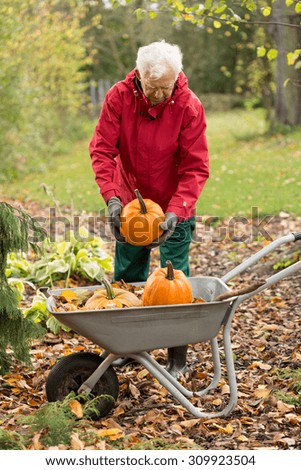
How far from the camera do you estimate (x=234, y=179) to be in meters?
10.5

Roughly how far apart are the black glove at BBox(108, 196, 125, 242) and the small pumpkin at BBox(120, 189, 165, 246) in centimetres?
2

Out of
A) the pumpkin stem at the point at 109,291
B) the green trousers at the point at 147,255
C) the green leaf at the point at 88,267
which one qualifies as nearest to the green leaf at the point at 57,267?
the green leaf at the point at 88,267

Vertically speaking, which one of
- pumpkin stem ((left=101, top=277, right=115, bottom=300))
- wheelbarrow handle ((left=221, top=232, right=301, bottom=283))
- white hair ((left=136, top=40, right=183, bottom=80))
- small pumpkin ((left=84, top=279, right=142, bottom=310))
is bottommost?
small pumpkin ((left=84, top=279, right=142, bottom=310))

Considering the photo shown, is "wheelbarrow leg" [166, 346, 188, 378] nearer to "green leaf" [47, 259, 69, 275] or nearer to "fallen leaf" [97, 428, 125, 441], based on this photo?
"fallen leaf" [97, 428, 125, 441]

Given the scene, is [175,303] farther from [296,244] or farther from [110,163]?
[296,244]

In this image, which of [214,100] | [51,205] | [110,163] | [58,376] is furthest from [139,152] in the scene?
[214,100]

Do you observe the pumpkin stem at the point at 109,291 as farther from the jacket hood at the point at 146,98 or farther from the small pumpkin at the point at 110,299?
the jacket hood at the point at 146,98

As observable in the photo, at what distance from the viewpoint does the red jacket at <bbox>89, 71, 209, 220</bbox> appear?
3830mm

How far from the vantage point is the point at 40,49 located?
13539 millimetres

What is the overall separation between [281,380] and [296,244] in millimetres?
2415

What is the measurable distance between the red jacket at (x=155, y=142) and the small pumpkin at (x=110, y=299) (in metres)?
0.56

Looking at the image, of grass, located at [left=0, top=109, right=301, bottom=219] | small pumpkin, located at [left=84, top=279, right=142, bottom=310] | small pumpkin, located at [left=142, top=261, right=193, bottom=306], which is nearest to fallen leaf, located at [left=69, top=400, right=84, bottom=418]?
small pumpkin, located at [left=84, top=279, right=142, bottom=310]

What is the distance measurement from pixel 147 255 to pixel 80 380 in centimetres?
101

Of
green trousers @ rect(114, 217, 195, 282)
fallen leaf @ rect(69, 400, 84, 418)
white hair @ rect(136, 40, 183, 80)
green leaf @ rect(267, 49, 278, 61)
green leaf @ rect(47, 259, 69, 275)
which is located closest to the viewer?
fallen leaf @ rect(69, 400, 84, 418)
